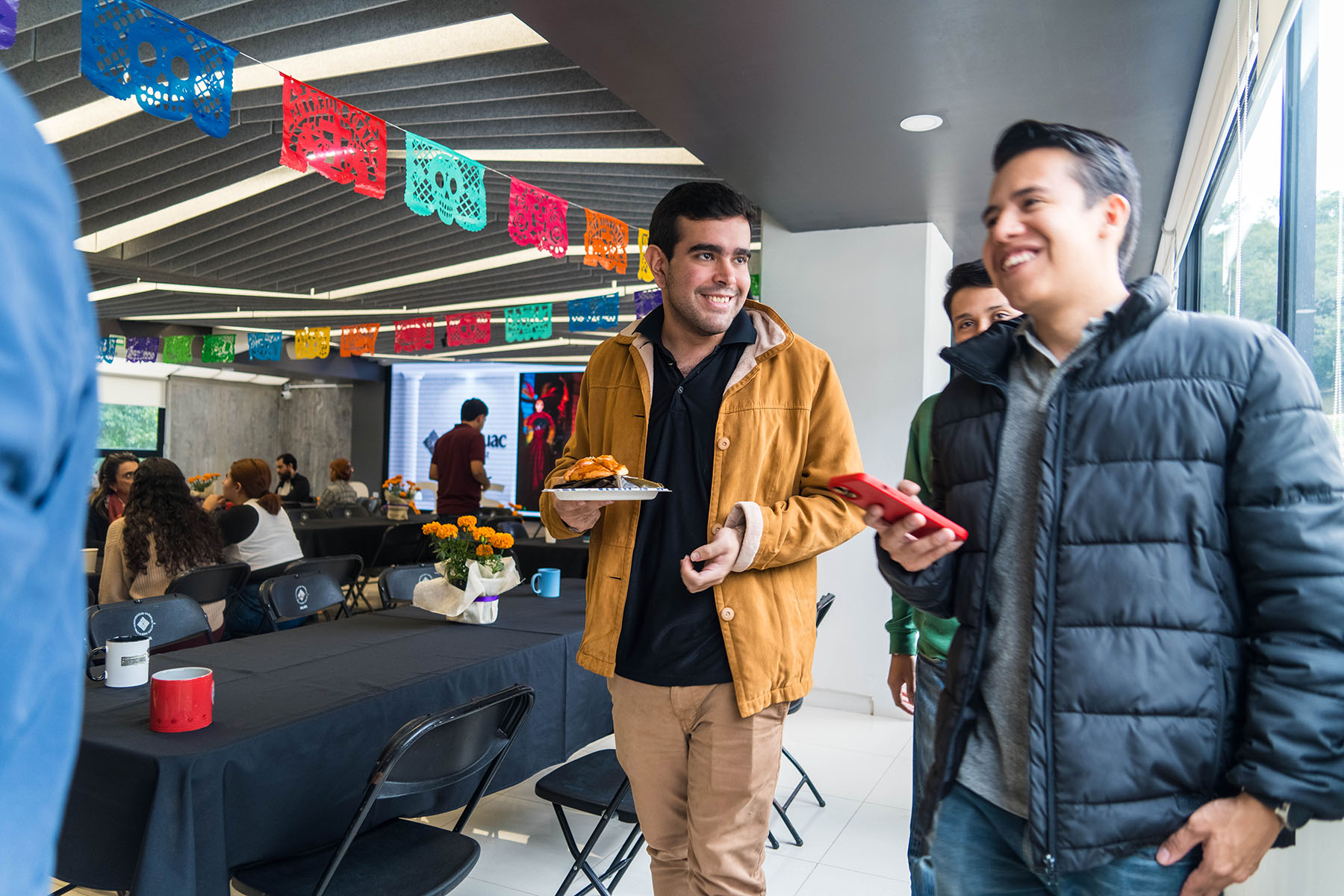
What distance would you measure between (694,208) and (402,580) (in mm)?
2766

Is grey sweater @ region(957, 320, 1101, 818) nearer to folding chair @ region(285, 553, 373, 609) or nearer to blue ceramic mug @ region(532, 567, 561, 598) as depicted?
blue ceramic mug @ region(532, 567, 561, 598)

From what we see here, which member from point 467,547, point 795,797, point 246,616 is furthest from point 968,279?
point 246,616

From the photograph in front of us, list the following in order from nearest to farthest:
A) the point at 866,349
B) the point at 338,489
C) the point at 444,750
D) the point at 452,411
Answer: the point at 444,750 → the point at 866,349 → the point at 338,489 → the point at 452,411

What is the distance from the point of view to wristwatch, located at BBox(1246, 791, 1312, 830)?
93cm

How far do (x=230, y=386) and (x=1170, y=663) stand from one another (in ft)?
67.4

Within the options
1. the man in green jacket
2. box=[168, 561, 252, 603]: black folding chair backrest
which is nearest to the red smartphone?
the man in green jacket

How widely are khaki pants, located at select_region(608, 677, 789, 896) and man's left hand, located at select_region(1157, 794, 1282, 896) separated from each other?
32.0 inches

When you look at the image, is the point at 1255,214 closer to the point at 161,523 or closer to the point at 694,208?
the point at 694,208

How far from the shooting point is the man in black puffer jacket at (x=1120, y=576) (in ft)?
3.08

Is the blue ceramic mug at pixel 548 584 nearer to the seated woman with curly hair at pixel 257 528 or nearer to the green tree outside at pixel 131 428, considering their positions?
the seated woman with curly hair at pixel 257 528

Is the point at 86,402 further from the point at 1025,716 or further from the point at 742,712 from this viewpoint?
the point at 742,712

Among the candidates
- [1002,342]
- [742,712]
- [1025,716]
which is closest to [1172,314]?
[1002,342]

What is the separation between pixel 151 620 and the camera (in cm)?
299

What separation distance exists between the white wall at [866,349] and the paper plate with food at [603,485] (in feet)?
11.1
